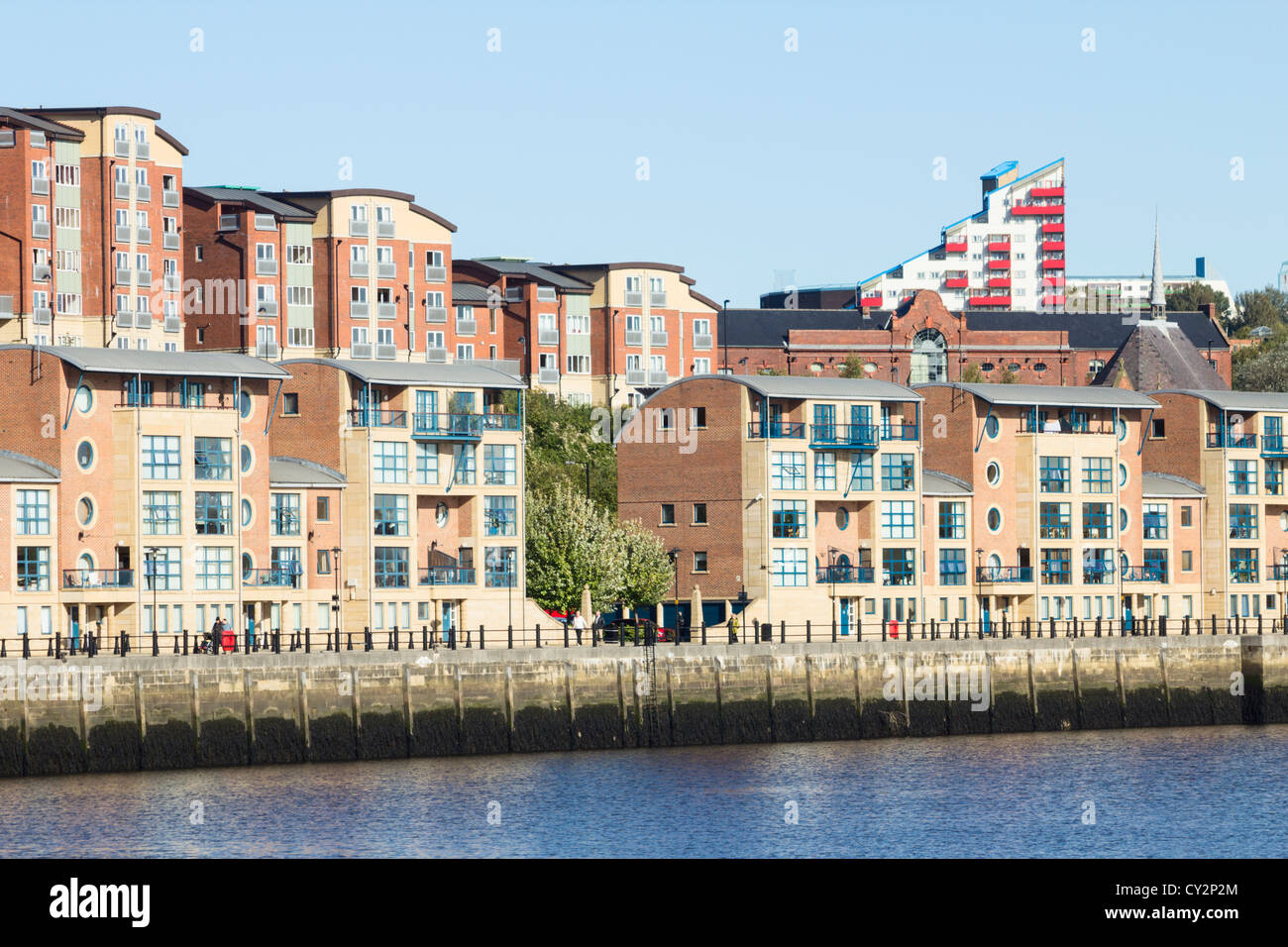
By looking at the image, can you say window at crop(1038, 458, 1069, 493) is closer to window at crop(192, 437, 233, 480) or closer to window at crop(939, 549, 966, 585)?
window at crop(939, 549, 966, 585)

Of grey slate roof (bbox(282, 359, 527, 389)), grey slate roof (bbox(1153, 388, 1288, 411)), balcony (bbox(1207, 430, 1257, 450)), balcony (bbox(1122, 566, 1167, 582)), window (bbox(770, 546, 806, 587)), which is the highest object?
grey slate roof (bbox(282, 359, 527, 389))

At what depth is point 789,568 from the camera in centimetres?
9762

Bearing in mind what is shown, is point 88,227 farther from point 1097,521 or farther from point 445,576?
point 1097,521

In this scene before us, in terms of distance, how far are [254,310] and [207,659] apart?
76.6 metres

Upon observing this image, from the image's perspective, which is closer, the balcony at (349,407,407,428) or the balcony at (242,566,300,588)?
the balcony at (242,566,300,588)

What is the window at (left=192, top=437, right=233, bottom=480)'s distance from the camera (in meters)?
82.1

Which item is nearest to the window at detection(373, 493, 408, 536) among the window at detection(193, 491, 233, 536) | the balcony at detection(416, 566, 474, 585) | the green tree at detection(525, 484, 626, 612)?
the balcony at detection(416, 566, 474, 585)

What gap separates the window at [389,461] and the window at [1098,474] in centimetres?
3596

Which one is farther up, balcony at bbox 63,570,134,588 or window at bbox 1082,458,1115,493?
window at bbox 1082,458,1115,493

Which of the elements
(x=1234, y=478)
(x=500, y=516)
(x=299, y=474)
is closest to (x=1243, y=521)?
(x=1234, y=478)

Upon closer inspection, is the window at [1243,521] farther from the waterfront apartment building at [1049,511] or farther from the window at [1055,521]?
the window at [1055,521]

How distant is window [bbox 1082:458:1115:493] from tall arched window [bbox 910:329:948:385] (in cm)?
7673

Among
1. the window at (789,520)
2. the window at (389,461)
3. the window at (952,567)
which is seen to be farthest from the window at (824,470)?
the window at (389,461)
